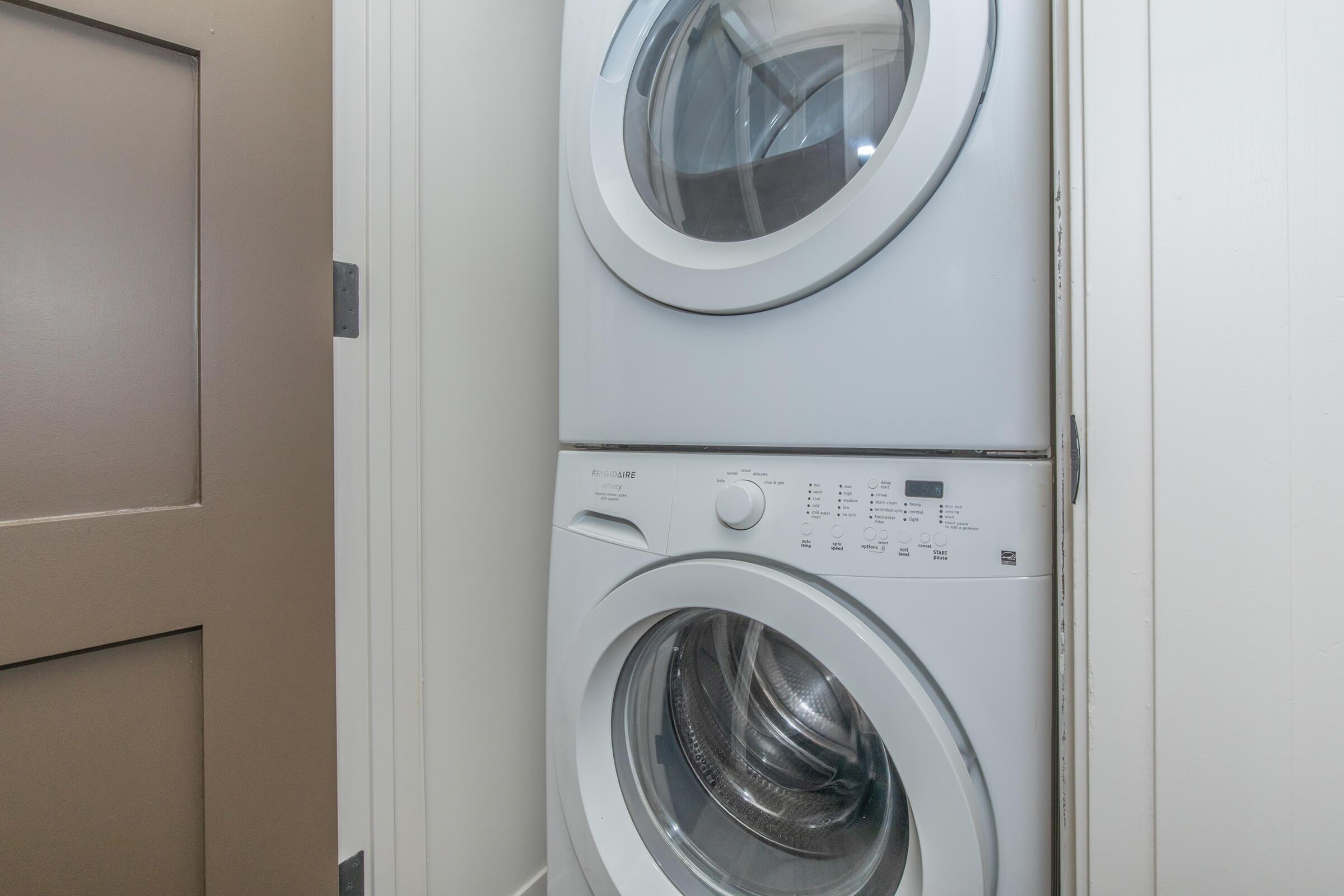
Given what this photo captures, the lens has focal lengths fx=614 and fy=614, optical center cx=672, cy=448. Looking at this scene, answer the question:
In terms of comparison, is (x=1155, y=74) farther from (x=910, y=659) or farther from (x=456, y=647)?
(x=456, y=647)

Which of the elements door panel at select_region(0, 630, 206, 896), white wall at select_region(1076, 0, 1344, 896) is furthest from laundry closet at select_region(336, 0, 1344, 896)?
door panel at select_region(0, 630, 206, 896)

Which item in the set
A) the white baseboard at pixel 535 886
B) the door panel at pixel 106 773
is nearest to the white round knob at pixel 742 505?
the door panel at pixel 106 773

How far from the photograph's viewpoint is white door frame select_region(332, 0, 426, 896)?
2.78 ft

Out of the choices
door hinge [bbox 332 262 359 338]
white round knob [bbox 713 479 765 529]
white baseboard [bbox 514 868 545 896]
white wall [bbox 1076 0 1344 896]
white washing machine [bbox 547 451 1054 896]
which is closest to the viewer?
white wall [bbox 1076 0 1344 896]

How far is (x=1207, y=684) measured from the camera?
42cm

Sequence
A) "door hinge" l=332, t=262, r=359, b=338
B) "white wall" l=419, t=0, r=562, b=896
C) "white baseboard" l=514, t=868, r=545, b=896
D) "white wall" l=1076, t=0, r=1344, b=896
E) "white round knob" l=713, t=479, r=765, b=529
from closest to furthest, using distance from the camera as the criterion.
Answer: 1. "white wall" l=1076, t=0, r=1344, b=896
2. "white round knob" l=713, t=479, r=765, b=529
3. "door hinge" l=332, t=262, r=359, b=338
4. "white wall" l=419, t=0, r=562, b=896
5. "white baseboard" l=514, t=868, r=545, b=896

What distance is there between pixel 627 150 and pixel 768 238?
0.85 feet

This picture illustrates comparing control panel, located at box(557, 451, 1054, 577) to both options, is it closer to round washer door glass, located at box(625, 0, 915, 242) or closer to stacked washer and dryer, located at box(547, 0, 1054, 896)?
stacked washer and dryer, located at box(547, 0, 1054, 896)

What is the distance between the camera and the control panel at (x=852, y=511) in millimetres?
572

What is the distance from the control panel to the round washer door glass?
29cm

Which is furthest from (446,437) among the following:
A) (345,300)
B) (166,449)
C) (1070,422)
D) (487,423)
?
(1070,422)

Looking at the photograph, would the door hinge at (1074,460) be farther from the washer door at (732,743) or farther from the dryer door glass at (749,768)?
the dryer door glass at (749,768)

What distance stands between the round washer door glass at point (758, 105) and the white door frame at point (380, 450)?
368 millimetres

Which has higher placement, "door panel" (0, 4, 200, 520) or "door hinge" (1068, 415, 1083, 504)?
"door panel" (0, 4, 200, 520)
